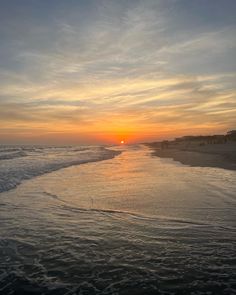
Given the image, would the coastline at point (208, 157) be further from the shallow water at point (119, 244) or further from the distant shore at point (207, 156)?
the shallow water at point (119, 244)

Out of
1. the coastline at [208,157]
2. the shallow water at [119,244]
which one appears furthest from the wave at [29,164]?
the coastline at [208,157]

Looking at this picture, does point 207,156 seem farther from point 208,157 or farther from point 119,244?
point 119,244

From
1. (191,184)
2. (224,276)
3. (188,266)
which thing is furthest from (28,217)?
(191,184)

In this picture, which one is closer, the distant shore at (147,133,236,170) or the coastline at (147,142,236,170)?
the coastline at (147,142,236,170)

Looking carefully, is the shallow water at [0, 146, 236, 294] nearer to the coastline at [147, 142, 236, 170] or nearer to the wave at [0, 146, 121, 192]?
the wave at [0, 146, 121, 192]

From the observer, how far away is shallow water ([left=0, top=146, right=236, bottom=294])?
5055mm

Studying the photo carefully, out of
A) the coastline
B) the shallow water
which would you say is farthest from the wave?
the coastline

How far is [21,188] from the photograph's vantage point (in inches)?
609

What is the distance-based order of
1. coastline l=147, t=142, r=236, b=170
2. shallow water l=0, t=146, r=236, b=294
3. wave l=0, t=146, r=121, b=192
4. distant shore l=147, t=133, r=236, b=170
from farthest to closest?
distant shore l=147, t=133, r=236, b=170 → coastline l=147, t=142, r=236, b=170 → wave l=0, t=146, r=121, b=192 → shallow water l=0, t=146, r=236, b=294

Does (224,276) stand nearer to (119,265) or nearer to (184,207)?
(119,265)

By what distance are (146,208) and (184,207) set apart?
3.77ft

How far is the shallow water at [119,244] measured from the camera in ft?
16.6

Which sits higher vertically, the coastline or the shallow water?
the coastline

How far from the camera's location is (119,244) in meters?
6.88
